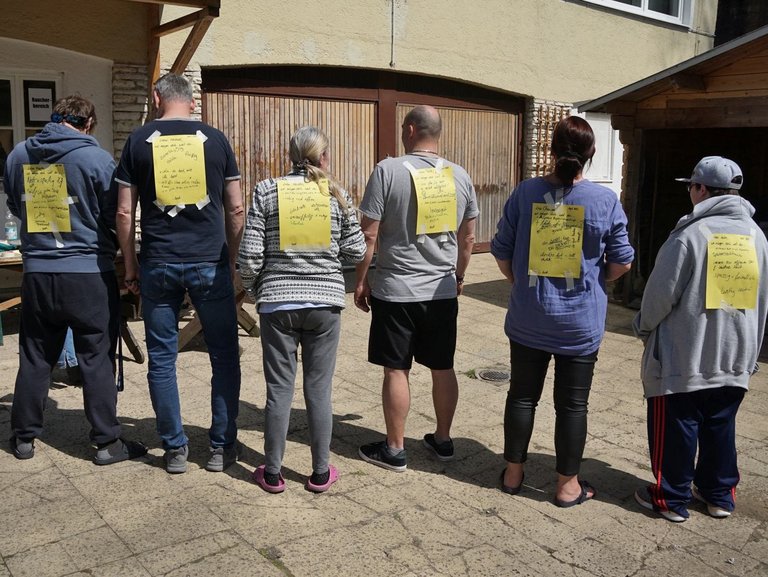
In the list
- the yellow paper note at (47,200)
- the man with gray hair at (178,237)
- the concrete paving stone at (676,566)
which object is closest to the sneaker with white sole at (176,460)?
the man with gray hair at (178,237)

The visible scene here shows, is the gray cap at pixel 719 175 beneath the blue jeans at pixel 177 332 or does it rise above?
above

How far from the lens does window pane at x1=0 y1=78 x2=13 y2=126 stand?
760 cm

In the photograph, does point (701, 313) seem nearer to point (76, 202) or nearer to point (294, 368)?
point (294, 368)

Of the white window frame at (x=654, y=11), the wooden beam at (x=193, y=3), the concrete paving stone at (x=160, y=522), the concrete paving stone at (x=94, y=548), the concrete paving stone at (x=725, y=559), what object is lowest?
the concrete paving stone at (x=725, y=559)

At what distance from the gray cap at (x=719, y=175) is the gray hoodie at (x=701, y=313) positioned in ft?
0.21

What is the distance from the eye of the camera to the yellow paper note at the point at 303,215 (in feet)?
11.9

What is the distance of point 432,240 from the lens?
4062 mm

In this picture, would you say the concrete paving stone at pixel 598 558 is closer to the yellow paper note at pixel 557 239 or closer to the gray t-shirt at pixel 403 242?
the yellow paper note at pixel 557 239

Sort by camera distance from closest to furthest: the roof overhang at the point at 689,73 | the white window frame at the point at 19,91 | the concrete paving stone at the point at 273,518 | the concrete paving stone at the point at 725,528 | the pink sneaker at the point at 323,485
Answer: the concrete paving stone at the point at 273,518 < the concrete paving stone at the point at 725,528 < the pink sneaker at the point at 323,485 < the roof overhang at the point at 689,73 < the white window frame at the point at 19,91

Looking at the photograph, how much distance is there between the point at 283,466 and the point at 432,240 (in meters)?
1.39

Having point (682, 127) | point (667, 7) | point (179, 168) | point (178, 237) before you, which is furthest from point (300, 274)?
point (667, 7)

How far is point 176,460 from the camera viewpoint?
402cm

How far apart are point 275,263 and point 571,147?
1.41m

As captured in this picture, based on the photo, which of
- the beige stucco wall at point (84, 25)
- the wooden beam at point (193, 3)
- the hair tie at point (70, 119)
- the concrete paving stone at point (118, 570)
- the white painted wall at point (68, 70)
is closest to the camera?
the concrete paving stone at point (118, 570)
